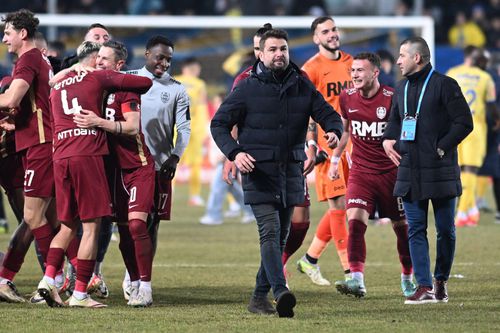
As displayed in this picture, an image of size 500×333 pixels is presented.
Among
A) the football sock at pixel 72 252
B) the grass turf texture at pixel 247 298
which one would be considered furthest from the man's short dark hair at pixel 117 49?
the grass turf texture at pixel 247 298

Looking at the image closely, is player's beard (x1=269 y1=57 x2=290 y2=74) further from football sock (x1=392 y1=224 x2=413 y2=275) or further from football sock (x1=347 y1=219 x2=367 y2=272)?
football sock (x1=392 y1=224 x2=413 y2=275)

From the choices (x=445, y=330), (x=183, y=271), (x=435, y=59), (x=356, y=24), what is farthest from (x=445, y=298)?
(x=435, y=59)

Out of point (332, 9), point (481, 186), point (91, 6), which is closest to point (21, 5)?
point (91, 6)

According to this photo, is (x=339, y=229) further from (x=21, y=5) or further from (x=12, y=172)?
(x=21, y=5)

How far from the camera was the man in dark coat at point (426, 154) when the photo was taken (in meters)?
9.55

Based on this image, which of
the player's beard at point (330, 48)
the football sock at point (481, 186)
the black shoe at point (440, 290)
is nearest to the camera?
the black shoe at point (440, 290)

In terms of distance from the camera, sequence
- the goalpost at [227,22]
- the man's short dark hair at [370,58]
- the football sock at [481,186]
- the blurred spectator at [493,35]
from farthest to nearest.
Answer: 1. the blurred spectator at [493,35]
2. the goalpost at [227,22]
3. the football sock at [481,186]
4. the man's short dark hair at [370,58]

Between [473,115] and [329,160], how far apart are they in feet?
20.6

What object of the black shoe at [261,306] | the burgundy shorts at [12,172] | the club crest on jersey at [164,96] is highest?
the club crest on jersey at [164,96]

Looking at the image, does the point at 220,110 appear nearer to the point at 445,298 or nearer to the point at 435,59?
the point at 445,298

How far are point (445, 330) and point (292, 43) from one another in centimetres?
1628

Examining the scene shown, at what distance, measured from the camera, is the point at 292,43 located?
24109 millimetres

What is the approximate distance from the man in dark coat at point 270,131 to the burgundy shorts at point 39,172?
1.62 m

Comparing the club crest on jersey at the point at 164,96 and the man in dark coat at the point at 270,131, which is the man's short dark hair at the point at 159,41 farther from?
the man in dark coat at the point at 270,131
